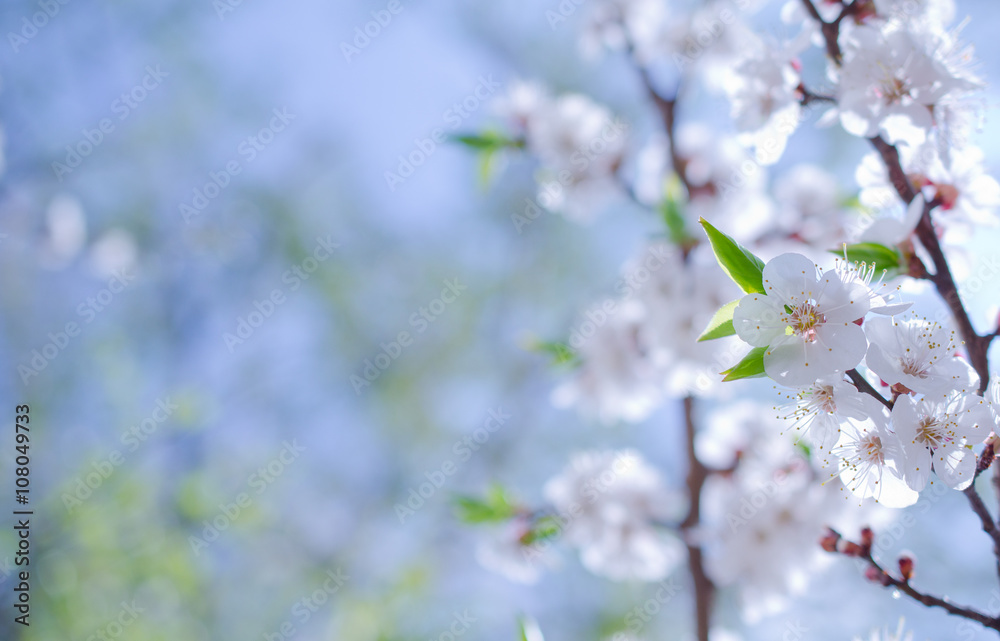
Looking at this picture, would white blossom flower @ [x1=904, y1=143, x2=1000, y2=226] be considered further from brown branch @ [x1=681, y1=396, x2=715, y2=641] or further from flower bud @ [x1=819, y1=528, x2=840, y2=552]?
brown branch @ [x1=681, y1=396, x2=715, y2=641]

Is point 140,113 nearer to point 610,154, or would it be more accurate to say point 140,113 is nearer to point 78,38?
point 78,38

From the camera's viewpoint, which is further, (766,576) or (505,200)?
(505,200)

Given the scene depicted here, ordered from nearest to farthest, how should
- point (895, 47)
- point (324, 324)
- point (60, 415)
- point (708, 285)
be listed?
1. point (895, 47)
2. point (708, 285)
3. point (60, 415)
4. point (324, 324)

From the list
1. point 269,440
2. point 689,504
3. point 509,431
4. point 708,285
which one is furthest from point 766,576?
point 269,440
